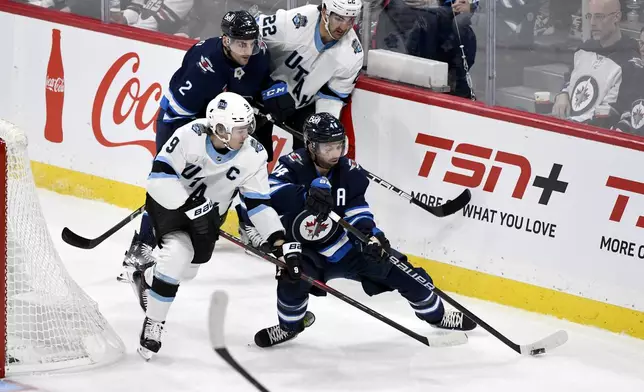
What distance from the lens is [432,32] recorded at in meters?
6.39

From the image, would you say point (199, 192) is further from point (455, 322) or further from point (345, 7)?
point (455, 322)

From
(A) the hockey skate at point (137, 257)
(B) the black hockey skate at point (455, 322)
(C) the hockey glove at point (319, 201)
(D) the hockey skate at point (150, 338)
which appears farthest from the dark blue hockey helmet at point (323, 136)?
(A) the hockey skate at point (137, 257)

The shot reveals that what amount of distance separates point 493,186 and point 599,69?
2.41 ft

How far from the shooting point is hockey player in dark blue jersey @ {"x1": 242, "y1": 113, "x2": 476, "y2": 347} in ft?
18.3

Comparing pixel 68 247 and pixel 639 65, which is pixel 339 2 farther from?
pixel 68 247

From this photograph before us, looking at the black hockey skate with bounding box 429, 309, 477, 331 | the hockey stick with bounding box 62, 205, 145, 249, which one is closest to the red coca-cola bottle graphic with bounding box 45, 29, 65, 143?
the hockey stick with bounding box 62, 205, 145, 249

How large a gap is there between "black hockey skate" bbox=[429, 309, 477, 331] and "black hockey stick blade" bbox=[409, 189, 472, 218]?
1.82ft

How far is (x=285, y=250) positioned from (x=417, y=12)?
167 centimetres

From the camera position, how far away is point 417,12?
21.1 feet

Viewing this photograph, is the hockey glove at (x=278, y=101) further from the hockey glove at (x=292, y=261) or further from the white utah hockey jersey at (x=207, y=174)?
the hockey glove at (x=292, y=261)

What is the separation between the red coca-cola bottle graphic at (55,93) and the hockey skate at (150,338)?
2.55m

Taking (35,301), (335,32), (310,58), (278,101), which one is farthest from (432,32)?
(35,301)

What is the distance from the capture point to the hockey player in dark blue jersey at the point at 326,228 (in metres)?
5.59

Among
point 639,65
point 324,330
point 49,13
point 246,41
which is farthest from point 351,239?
point 49,13
